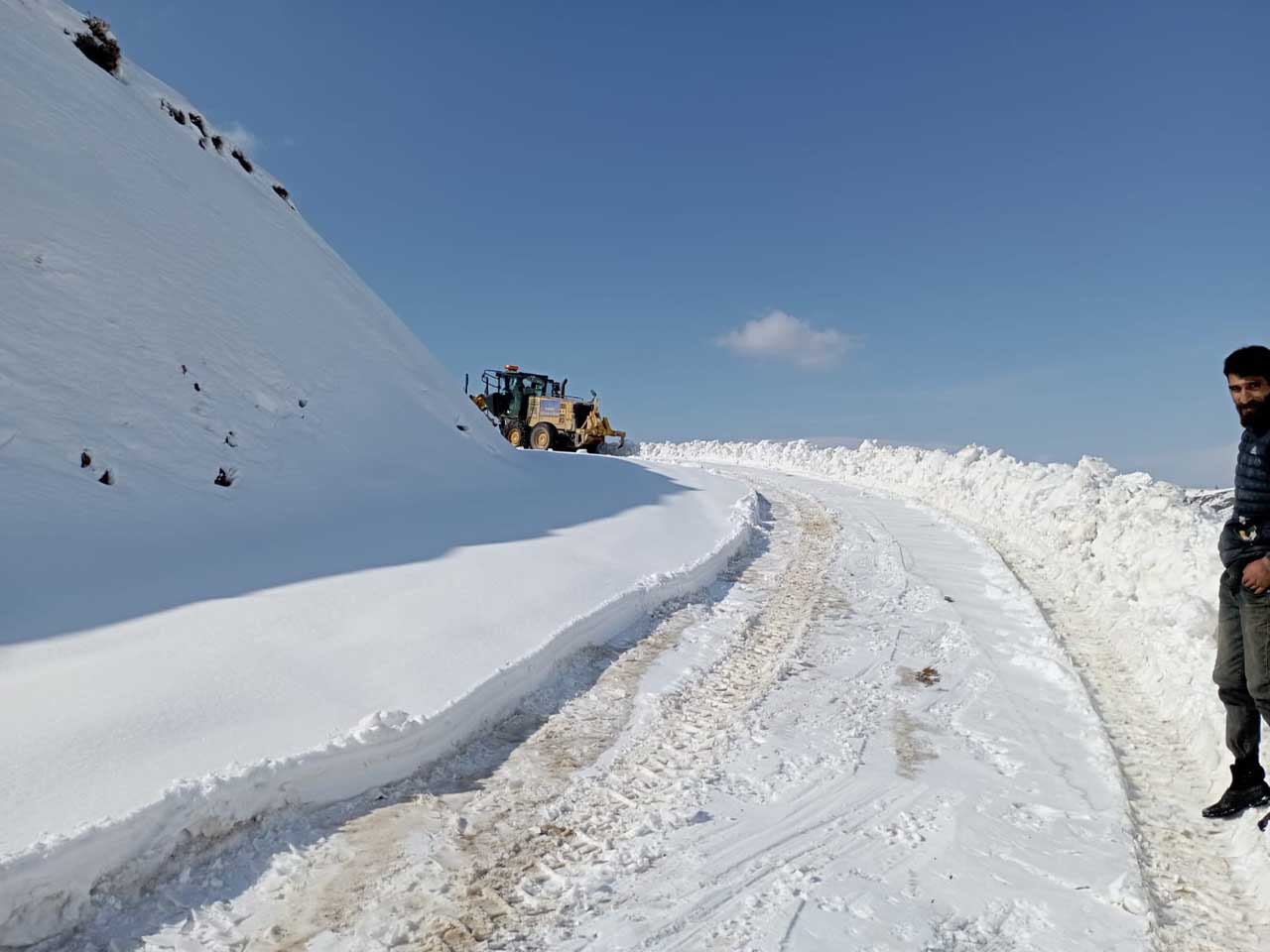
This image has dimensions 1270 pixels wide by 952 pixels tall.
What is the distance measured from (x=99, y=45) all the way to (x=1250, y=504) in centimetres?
1687

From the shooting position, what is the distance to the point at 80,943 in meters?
2.24

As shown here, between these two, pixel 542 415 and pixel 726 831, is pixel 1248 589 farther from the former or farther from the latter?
pixel 542 415

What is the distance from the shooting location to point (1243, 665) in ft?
10.9

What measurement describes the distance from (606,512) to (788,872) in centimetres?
732

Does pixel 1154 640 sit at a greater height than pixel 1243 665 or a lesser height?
lesser

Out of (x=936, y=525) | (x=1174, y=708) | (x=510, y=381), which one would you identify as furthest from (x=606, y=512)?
(x=510, y=381)

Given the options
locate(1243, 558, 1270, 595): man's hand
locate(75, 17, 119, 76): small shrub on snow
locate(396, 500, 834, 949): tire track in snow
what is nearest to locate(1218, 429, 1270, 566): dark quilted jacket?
locate(1243, 558, 1270, 595): man's hand

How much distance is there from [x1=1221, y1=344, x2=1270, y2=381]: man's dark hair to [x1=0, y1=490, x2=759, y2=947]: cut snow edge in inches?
161

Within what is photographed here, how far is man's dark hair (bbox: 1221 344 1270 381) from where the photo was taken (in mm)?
3158

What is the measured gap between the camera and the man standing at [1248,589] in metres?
3.13

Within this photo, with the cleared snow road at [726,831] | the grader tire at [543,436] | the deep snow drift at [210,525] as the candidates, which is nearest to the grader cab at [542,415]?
the grader tire at [543,436]

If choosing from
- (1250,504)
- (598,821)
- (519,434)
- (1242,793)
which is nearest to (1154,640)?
(1242,793)

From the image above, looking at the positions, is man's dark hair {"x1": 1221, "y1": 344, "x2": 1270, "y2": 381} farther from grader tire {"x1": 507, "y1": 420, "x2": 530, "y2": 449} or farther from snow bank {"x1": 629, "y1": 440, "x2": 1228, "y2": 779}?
grader tire {"x1": 507, "y1": 420, "x2": 530, "y2": 449}

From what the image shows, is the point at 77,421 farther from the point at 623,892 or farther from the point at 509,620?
the point at 623,892
